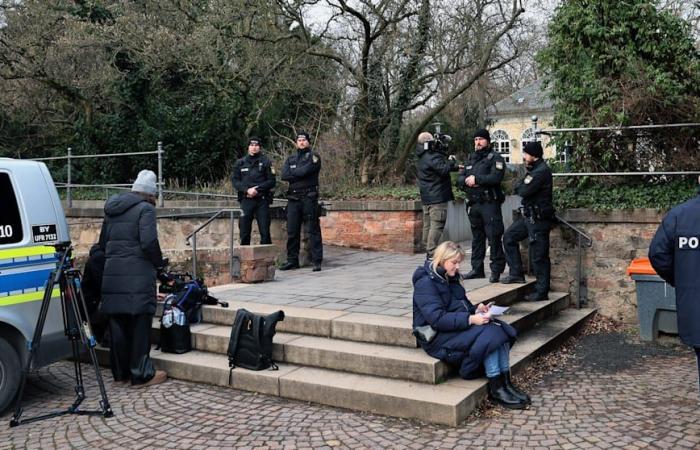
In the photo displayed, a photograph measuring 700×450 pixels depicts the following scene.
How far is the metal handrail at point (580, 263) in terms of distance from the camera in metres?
8.63

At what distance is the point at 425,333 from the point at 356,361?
0.76 meters

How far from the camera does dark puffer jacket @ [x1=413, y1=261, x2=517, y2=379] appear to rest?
530 centimetres

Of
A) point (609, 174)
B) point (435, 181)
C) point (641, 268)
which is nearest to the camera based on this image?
point (641, 268)

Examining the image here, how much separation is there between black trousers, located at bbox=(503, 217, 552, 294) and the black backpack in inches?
130

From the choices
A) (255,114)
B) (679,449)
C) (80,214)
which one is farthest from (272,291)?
(255,114)

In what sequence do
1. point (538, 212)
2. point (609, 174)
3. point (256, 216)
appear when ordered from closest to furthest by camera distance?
1. point (538, 212)
2. point (609, 174)
3. point (256, 216)

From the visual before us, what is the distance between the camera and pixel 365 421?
516cm

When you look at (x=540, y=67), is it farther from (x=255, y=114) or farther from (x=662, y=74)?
(x=255, y=114)

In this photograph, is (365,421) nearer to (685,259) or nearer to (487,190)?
(685,259)

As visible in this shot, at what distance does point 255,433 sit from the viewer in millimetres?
4965

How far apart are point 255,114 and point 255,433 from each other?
13.5 metres

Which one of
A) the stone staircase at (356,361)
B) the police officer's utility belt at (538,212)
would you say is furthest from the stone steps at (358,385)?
the police officer's utility belt at (538,212)

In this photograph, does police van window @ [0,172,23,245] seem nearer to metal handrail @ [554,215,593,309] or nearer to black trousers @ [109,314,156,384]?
black trousers @ [109,314,156,384]

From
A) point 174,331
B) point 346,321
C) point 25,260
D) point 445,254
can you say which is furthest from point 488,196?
point 25,260
